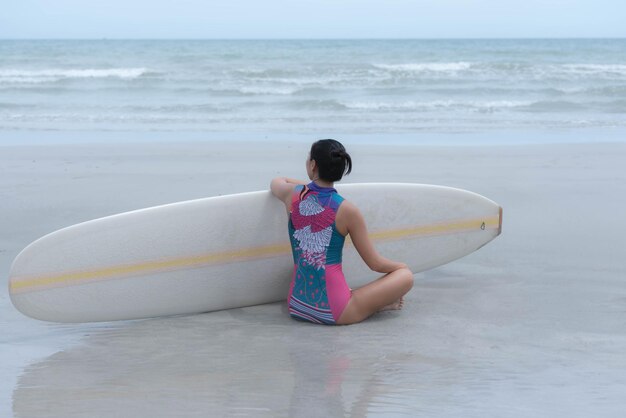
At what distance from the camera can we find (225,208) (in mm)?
3949

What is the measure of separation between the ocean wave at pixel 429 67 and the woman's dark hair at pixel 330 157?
19.1 m

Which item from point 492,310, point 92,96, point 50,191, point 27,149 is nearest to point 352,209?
point 492,310

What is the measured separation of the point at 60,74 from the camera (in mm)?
20766

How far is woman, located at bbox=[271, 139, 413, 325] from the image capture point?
141 inches

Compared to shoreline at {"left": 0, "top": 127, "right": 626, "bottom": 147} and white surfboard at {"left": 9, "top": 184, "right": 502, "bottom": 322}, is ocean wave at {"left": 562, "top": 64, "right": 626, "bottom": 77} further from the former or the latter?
white surfboard at {"left": 9, "top": 184, "right": 502, "bottom": 322}

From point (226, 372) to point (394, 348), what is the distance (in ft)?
2.21

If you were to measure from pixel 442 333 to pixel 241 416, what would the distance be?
1.16m

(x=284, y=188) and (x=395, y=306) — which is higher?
(x=284, y=188)

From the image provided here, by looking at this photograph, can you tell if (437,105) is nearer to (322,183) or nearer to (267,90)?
(267,90)

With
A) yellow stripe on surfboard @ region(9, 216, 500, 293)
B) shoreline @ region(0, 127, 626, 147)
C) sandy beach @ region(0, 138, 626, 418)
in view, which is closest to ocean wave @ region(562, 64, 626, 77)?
shoreline @ region(0, 127, 626, 147)

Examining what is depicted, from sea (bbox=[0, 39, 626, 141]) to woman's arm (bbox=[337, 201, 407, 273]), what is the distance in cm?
648

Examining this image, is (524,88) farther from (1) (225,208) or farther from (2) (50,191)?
(1) (225,208)

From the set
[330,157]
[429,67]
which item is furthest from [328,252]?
[429,67]

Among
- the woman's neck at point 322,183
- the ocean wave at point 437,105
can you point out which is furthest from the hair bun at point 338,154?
the ocean wave at point 437,105
